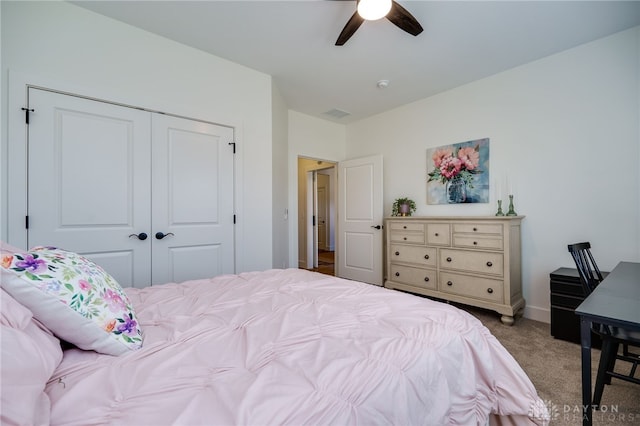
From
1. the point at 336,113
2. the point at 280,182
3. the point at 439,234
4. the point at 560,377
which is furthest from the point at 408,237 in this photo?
the point at 336,113

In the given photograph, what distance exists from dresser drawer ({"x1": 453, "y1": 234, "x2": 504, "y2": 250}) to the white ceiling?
1843 mm

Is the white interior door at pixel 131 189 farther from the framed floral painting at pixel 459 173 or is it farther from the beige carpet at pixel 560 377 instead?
the beige carpet at pixel 560 377

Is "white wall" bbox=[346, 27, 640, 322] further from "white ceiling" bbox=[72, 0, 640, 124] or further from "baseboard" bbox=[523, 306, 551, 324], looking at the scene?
"white ceiling" bbox=[72, 0, 640, 124]

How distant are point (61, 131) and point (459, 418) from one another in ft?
9.88

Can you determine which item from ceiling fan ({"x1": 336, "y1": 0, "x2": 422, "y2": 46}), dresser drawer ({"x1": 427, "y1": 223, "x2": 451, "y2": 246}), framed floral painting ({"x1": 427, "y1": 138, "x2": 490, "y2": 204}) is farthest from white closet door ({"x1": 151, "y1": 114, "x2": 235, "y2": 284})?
framed floral painting ({"x1": 427, "y1": 138, "x2": 490, "y2": 204})

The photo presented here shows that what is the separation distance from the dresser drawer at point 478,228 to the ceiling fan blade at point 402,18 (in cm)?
195

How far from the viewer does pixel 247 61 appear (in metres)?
2.97

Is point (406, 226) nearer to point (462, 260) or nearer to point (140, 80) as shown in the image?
point (462, 260)

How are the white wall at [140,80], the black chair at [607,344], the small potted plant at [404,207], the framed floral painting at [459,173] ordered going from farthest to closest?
the small potted plant at [404,207] → the framed floral painting at [459,173] → the white wall at [140,80] → the black chair at [607,344]

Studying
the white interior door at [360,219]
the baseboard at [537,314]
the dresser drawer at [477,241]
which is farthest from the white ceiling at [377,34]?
the baseboard at [537,314]

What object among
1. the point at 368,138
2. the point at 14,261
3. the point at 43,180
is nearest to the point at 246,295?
the point at 14,261

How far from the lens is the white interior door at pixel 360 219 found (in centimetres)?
422

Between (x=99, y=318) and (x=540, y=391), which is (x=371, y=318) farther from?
(x=540, y=391)

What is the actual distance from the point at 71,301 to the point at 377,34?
2771 millimetres
